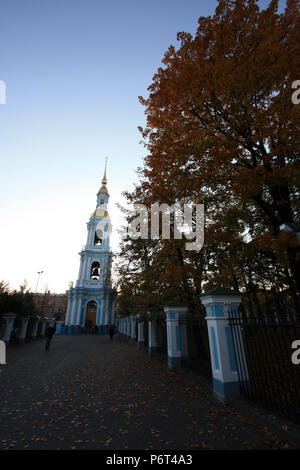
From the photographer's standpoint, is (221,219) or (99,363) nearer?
(221,219)

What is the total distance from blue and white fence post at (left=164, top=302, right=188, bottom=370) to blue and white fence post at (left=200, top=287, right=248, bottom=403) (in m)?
3.34

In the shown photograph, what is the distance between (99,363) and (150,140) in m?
10.3

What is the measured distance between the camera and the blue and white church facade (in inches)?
1385

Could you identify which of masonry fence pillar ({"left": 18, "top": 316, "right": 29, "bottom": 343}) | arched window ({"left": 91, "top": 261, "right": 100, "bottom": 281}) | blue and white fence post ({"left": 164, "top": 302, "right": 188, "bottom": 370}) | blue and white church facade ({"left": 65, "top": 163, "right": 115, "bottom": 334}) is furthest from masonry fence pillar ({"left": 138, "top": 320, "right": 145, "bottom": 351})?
arched window ({"left": 91, "top": 261, "right": 100, "bottom": 281})

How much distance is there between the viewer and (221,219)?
6902mm

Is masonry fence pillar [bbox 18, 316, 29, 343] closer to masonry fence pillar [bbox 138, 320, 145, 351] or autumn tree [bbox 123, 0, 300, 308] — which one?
masonry fence pillar [bbox 138, 320, 145, 351]

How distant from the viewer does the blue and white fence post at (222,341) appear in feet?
16.9

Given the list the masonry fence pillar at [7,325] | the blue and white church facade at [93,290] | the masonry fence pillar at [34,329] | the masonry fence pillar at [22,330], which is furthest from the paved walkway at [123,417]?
the blue and white church facade at [93,290]

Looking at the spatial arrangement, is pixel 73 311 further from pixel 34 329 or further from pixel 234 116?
pixel 234 116

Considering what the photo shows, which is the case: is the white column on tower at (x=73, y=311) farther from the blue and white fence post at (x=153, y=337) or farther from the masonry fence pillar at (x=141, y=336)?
the blue and white fence post at (x=153, y=337)

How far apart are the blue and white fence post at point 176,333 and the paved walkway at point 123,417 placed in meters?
1.35

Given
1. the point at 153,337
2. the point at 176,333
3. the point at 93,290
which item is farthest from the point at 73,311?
the point at 176,333
